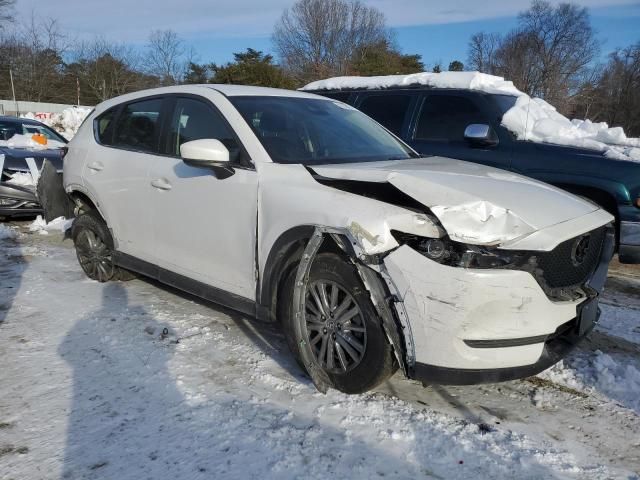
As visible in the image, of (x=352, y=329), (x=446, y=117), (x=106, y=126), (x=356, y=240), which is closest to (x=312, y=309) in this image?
(x=352, y=329)

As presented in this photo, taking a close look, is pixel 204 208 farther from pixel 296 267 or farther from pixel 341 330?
pixel 341 330

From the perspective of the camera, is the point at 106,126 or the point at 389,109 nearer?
the point at 106,126

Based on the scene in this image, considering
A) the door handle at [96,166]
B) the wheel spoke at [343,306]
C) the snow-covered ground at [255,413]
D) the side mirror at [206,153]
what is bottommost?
the snow-covered ground at [255,413]

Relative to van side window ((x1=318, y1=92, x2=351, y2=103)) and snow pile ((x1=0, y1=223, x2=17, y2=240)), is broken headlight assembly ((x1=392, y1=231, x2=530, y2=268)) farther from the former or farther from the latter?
snow pile ((x1=0, y1=223, x2=17, y2=240))

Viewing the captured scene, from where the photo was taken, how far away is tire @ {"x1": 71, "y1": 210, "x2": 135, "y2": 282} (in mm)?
4816

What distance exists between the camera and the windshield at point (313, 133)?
352cm

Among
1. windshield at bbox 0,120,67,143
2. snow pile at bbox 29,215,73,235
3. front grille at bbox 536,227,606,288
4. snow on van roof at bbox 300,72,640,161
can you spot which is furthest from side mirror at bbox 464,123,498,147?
windshield at bbox 0,120,67,143

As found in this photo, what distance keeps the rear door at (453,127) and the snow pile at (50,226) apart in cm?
455

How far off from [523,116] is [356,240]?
3.98 metres

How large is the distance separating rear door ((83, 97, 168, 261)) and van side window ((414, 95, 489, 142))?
3265 mm

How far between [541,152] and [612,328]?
2023 millimetres

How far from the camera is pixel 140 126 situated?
4391 mm

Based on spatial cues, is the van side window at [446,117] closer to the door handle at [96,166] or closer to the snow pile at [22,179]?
the door handle at [96,166]

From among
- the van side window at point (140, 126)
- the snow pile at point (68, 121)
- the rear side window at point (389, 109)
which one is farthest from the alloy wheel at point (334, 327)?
the snow pile at point (68, 121)
